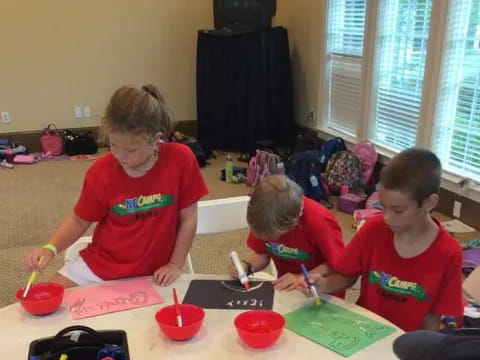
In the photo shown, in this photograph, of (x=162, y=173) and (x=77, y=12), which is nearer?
(x=162, y=173)

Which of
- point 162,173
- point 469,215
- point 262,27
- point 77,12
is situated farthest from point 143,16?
point 162,173

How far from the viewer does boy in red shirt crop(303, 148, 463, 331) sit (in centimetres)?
122

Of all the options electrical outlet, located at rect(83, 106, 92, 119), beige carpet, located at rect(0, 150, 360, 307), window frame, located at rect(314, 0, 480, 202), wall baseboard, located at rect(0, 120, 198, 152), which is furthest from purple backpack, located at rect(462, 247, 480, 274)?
electrical outlet, located at rect(83, 106, 92, 119)

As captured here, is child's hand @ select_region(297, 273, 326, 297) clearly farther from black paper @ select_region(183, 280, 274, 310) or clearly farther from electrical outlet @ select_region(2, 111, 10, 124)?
electrical outlet @ select_region(2, 111, 10, 124)

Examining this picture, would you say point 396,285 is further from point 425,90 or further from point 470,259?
point 425,90

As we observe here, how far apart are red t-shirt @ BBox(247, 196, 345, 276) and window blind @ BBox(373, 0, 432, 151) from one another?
225 cm

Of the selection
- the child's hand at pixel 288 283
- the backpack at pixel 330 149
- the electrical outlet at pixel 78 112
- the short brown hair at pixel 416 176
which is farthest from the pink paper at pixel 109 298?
the electrical outlet at pixel 78 112

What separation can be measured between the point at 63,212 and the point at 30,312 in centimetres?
253

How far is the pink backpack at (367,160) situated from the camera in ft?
12.6

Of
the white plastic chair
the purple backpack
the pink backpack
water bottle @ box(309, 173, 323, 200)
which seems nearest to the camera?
the white plastic chair

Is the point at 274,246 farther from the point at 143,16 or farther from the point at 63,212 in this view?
the point at 143,16

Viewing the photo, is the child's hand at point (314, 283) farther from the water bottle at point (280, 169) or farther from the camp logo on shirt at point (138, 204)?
the water bottle at point (280, 169)

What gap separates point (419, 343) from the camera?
1.72 feet

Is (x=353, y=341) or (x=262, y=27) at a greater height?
(x=262, y=27)
